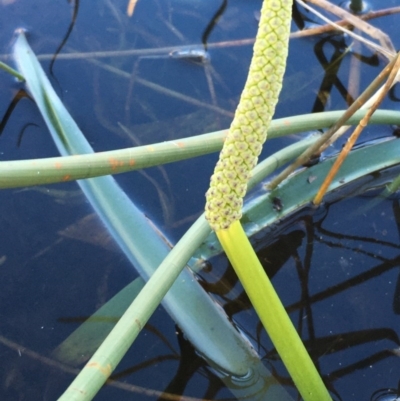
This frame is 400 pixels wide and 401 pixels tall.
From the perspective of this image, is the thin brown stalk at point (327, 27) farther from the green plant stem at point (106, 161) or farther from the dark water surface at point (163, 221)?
the green plant stem at point (106, 161)

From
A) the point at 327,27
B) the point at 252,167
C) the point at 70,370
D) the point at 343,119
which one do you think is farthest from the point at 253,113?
the point at 327,27

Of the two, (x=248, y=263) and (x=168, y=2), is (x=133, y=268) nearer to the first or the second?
(x=248, y=263)

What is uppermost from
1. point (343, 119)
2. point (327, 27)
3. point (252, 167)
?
point (327, 27)

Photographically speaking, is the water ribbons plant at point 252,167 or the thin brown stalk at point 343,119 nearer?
the water ribbons plant at point 252,167

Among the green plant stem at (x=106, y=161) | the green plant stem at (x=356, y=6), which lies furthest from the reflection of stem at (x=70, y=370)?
the green plant stem at (x=356, y=6)

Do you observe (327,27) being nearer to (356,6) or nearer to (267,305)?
(356,6)

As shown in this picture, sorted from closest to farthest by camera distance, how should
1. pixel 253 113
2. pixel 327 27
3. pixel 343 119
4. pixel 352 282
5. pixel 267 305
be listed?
pixel 253 113 < pixel 267 305 < pixel 343 119 < pixel 352 282 < pixel 327 27
